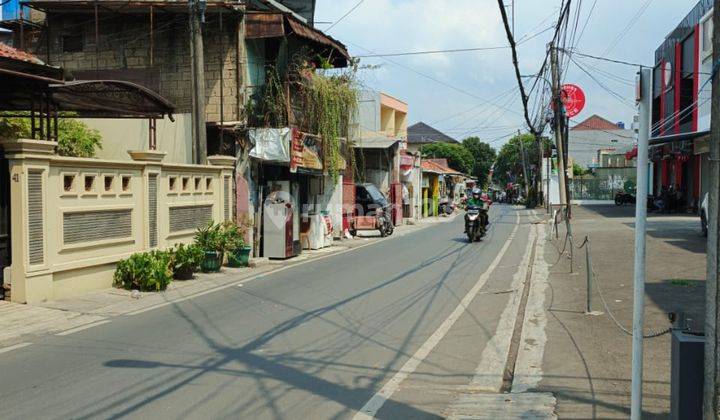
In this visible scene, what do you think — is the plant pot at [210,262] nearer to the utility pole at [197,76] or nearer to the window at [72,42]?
the utility pole at [197,76]

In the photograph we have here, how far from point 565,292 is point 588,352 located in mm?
4481

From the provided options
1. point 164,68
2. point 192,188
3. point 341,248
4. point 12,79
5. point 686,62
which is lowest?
point 341,248

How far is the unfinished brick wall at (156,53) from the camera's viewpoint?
18438 millimetres

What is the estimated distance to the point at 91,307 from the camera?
10469 mm

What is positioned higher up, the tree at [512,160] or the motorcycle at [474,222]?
the tree at [512,160]

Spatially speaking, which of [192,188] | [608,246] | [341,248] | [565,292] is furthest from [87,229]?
[608,246]

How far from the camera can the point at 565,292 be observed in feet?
38.4

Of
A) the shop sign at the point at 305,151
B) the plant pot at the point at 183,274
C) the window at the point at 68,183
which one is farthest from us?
the shop sign at the point at 305,151

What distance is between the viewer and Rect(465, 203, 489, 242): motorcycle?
22.1 m

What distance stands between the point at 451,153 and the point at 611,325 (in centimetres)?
8124

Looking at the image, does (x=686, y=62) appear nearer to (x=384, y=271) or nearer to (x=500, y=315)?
(x=384, y=271)

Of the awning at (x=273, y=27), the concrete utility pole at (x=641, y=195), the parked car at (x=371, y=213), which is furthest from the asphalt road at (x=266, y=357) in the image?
the parked car at (x=371, y=213)

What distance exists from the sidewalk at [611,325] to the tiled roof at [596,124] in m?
77.2

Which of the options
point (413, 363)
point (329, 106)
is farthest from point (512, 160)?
point (413, 363)
